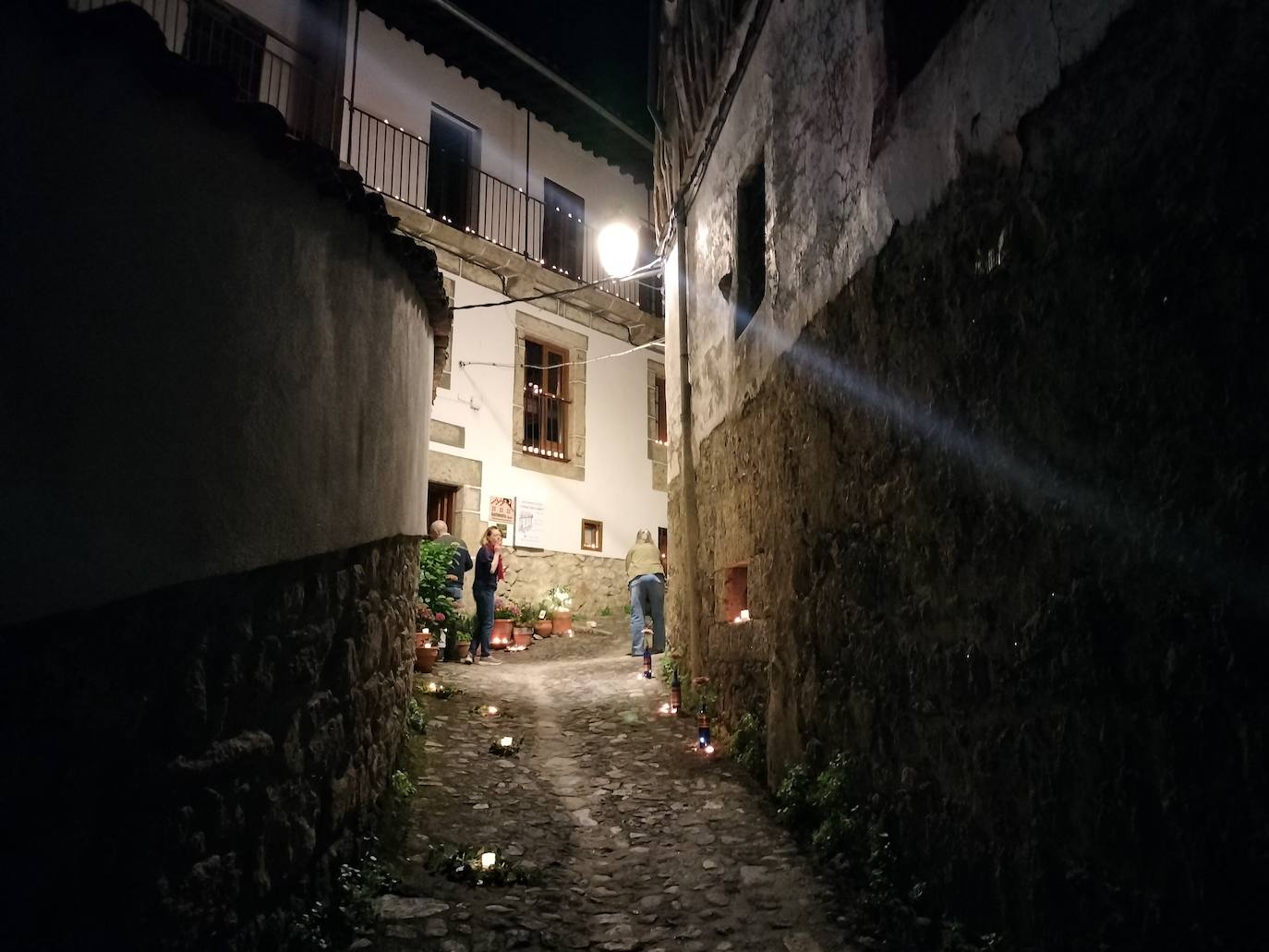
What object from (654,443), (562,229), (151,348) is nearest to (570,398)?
(654,443)

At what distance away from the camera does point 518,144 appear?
46.2 feet

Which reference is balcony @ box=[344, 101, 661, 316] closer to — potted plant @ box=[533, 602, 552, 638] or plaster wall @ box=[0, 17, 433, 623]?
potted plant @ box=[533, 602, 552, 638]

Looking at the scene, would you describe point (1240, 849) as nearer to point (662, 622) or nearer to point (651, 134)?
point (662, 622)

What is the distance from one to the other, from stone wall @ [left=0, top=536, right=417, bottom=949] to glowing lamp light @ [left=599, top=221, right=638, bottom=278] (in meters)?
6.77

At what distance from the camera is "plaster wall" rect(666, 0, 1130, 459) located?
9.11ft

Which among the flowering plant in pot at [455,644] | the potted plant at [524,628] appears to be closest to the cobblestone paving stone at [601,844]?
the flowering plant in pot at [455,644]

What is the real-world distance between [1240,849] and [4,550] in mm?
2947

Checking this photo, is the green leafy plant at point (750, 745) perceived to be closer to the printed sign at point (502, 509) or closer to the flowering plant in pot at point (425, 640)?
the flowering plant in pot at point (425, 640)

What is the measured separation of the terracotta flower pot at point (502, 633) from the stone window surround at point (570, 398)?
2.78 metres

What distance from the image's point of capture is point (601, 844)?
14.3 feet

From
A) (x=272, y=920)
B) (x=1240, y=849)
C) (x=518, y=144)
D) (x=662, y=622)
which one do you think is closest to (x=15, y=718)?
(x=272, y=920)

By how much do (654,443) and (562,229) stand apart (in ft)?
13.6

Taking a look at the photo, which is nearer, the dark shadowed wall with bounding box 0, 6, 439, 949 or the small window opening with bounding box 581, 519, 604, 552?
the dark shadowed wall with bounding box 0, 6, 439, 949

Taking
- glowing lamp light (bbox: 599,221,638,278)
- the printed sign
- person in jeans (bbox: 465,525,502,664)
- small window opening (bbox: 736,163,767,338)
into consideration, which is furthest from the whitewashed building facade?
small window opening (bbox: 736,163,767,338)
